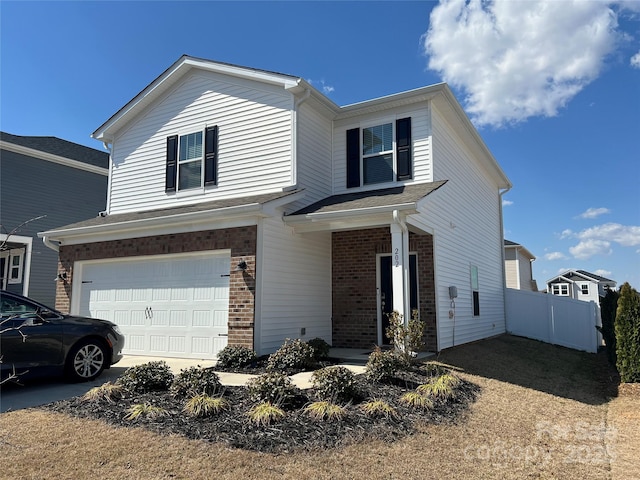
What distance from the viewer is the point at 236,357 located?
8.28 meters

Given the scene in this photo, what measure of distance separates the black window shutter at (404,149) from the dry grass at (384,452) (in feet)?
19.2

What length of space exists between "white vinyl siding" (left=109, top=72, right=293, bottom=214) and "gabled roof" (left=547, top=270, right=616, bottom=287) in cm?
2729

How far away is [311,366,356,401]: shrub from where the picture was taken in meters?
5.64

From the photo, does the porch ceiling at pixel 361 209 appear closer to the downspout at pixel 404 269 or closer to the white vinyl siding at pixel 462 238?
the downspout at pixel 404 269

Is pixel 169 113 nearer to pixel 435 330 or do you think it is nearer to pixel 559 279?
pixel 435 330

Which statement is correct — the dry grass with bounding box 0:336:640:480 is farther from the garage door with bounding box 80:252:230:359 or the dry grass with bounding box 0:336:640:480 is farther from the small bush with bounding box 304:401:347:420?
the garage door with bounding box 80:252:230:359

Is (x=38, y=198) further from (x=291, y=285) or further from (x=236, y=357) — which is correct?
(x=236, y=357)

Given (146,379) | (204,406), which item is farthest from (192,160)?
(204,406)

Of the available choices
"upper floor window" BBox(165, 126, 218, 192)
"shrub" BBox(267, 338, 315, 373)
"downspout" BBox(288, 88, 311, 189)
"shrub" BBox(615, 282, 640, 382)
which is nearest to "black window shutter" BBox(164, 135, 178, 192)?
"upper floor window" BBox(165, 126, 218, 192)

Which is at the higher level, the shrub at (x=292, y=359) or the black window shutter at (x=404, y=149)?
the black window shutter at (x=404, y=149)

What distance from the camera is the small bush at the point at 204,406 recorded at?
16.9 ft

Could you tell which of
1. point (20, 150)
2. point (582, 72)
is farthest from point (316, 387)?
point (20, 150)

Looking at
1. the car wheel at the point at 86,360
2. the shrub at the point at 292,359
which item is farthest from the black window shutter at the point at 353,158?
the car wheel at the point at 86,360

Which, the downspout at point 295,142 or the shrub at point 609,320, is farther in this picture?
the shrub at point 609,320
